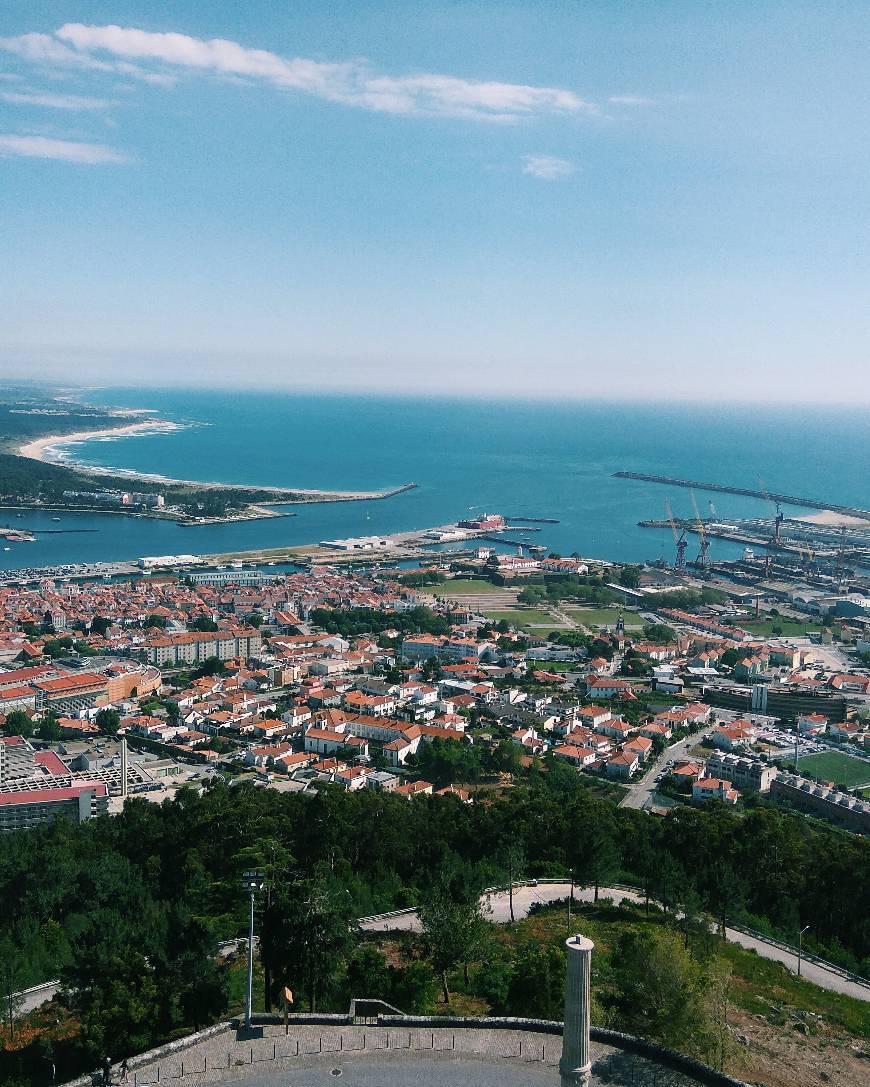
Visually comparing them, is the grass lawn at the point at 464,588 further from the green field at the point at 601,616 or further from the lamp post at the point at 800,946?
the lamp post at the point at 800,946

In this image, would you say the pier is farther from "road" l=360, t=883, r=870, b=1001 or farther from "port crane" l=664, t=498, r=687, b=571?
"road" l=360, t=883, r=870, b=1001

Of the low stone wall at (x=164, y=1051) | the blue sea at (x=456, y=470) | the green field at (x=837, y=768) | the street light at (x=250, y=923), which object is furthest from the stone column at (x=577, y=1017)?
the blue sea at (x=456, y=470)

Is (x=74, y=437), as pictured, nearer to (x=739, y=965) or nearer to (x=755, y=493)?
(x=755, y=493)

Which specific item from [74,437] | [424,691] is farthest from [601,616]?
[74,437]

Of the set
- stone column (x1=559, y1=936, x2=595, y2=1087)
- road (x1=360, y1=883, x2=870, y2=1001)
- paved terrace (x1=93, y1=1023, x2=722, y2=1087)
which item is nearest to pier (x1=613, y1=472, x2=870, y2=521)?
road (x1=360, y1=883, x2=870, y2=1001)

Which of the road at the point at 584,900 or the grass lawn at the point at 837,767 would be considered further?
the grass lawn at the point at 837,767

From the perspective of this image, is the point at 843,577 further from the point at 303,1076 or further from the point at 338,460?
the point at 338,460

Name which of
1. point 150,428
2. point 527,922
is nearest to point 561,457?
point 150,428
